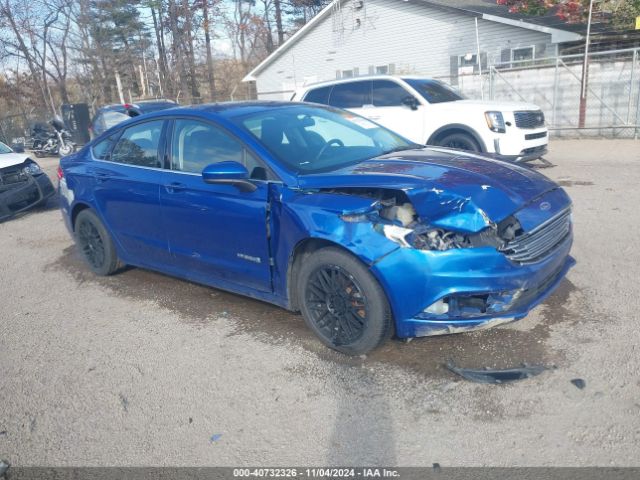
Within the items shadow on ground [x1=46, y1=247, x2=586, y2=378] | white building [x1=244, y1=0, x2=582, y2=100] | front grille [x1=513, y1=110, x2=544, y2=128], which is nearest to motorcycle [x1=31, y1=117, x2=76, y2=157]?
white building [x1=244, y1=0, x2=582, y2=100]

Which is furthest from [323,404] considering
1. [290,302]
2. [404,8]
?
[404,8]

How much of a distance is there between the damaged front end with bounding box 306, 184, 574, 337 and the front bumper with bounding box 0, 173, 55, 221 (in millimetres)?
7680

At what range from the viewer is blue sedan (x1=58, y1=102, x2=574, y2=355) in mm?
3184

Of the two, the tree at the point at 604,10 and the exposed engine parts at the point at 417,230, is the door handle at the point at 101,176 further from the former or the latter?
the tree at the point at 604,10

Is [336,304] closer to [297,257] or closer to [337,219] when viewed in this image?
[297,257]

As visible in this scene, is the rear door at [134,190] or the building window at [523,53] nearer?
the rear door at [134,190]

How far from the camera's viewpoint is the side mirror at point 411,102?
9.66 metres

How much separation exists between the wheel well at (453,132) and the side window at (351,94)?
62.0 inches

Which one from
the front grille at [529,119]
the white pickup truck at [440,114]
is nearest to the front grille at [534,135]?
the white pickup truck at [440,114]

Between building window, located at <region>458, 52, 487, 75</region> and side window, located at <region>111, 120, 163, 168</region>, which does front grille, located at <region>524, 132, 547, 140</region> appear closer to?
side window, located at <region>111, 120, 163, 168</region>

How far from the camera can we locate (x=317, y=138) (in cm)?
434

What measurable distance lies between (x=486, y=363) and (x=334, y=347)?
993mm

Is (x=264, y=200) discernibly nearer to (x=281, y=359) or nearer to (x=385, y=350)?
(x=281, y=359)

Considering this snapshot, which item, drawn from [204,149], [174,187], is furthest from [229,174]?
[174,187]
